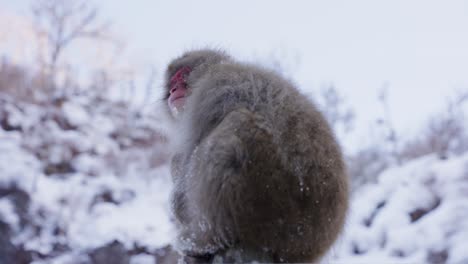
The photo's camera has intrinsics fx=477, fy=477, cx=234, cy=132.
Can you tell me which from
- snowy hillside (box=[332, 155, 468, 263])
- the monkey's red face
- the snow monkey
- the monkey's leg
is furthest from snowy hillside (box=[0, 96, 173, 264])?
snowy hillside (box=[332, 155, 468, 263])

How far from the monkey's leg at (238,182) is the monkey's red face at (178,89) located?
0.66 meters

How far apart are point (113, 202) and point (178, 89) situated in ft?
15.2

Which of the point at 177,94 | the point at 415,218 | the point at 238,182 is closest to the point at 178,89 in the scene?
the point at 177,94

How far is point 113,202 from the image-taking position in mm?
6746

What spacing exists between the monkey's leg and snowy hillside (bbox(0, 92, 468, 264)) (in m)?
1.21

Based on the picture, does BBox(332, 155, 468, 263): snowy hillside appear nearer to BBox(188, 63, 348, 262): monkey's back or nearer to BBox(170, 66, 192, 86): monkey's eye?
BBox(170, 66, 192, 86): monkey's eye

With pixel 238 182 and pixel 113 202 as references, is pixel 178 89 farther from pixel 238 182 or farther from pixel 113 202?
pixel 113 202

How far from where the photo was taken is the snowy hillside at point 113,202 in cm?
466

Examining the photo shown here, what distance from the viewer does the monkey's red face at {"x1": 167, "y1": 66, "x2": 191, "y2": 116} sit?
2453mm

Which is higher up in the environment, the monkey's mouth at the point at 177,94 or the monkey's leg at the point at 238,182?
the monkey's mouth at the point at 177,94

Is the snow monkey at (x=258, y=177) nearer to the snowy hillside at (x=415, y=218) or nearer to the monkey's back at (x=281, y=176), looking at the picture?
the monkey's back at (x=281, y=176)

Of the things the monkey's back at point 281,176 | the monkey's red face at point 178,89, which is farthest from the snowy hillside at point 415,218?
the monkey's back at point 281,176

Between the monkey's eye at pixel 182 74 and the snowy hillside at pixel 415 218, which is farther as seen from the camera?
the snowy hillside at pixel 415 218

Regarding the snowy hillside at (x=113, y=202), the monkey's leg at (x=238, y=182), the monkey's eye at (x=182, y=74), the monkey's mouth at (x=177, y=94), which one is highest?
the snowy hillside at (x=113, y=202)
